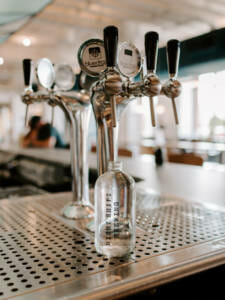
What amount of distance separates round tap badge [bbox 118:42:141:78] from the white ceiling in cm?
305

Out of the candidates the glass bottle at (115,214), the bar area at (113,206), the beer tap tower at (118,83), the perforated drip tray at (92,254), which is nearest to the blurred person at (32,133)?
the bar area at (113,206)

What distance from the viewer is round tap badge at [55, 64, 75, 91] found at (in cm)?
90

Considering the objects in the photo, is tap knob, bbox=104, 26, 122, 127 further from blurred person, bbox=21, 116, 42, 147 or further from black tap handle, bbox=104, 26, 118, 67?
blurred person, bbox=21, 116, 42, 147

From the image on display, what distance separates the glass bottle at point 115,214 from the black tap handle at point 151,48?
222 millimetres

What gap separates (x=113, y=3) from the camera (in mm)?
3990

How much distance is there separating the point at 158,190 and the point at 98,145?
0.58 meters

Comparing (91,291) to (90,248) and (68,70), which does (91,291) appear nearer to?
(90,248)

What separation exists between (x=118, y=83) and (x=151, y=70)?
0.34 feet

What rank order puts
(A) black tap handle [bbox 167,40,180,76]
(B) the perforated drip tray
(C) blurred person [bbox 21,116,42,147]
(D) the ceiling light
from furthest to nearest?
(D) the ceiling light
(C) blurred person [bbox 21,116,42,147]
(A) black tap handle [bbox 167,40,180,76]
(B) the perforated drip tray

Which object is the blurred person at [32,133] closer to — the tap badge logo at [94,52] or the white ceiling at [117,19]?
the white ceiling at [117,19]

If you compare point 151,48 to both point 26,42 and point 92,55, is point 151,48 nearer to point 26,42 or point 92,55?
point 92,55

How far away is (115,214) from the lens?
648 millimetres

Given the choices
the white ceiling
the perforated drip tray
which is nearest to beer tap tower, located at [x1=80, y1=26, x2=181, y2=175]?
the perforated drip tray

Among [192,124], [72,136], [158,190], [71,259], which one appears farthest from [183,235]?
[192,124]
